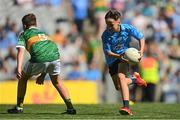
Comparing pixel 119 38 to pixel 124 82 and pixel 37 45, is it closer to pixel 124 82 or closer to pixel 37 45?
pixel 124 82

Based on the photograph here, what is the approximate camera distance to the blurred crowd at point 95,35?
20859 mm

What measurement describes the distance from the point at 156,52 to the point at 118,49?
10.3m

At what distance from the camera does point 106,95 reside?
2120cm

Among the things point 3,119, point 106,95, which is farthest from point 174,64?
point 3,119

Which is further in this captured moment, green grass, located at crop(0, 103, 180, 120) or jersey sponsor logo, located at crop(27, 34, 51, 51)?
jersey sponsor logo, located at crop(27, 34, 51, 51)

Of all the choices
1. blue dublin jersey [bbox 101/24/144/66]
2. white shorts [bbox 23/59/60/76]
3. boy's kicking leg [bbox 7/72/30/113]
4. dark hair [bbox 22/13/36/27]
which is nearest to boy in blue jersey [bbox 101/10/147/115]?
blue dublin jersey [bbox 101/24/144/66]

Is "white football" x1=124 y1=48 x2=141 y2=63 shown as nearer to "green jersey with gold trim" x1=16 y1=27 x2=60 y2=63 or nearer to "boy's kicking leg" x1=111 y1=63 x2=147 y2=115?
"boy's kicking leg" x1=111 y1=63 x2=147 y2=115

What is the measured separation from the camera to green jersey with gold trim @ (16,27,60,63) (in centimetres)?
1109

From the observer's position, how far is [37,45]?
11.1 m

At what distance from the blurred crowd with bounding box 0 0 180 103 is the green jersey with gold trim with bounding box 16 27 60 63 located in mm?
9484

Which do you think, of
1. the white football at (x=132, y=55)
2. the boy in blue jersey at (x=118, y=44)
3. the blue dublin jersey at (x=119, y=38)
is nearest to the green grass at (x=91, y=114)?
the boy in blue jersey at (x=118, y=44)

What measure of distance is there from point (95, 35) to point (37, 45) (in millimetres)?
10628

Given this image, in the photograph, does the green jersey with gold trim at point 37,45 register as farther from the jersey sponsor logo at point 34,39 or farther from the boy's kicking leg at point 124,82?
the boy's kicking leg at point 124,82

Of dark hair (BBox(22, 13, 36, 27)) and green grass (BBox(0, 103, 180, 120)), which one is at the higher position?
dark hair (BBox(22, 13, 36, 27))
